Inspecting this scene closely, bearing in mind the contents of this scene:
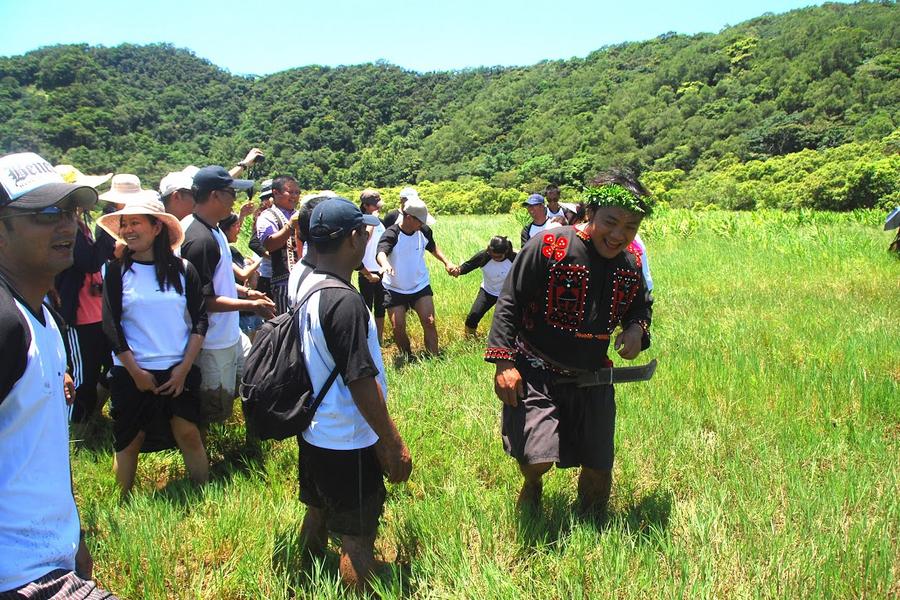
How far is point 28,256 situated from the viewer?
1.62m

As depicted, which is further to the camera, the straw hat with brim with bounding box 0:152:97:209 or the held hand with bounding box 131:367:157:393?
the held hand with bounding box 131:367:157:393

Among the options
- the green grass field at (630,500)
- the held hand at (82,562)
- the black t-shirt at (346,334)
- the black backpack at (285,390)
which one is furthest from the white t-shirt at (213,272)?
the held hand at (82,562)

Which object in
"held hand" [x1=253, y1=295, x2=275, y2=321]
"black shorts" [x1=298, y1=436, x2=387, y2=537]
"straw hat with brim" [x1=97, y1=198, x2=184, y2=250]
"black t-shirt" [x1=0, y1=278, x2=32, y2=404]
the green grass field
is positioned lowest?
the green grass field

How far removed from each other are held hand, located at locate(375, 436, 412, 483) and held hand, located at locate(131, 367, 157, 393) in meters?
1.64

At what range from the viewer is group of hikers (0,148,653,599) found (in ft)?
5.08

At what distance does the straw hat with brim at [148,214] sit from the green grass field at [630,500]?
150 cm

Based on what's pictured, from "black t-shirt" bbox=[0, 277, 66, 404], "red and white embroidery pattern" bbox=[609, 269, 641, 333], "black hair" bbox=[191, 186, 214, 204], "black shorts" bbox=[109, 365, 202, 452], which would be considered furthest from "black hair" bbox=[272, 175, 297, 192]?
"black t-shirt" bbox=[0, 277, 66, 404]

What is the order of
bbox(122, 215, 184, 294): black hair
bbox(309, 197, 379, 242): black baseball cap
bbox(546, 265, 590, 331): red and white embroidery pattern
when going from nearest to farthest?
bbox(309, 197, 379, 242): black baseball cap
bbox(546, 265, 590, 331): red and white embroidery pattern
bbox(122, 215, 184, 294): black hair

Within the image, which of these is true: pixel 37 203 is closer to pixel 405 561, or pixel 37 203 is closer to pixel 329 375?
pixel 329 375

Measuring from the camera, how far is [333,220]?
2.38m

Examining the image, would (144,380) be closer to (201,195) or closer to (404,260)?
(201,195)

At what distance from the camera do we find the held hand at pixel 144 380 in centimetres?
331

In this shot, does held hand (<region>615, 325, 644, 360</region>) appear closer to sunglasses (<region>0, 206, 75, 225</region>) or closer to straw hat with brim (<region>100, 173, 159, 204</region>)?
sunglasses (<region>0, 206, 75, 225</region>)

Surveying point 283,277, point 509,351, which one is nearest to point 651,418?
point 509,351
